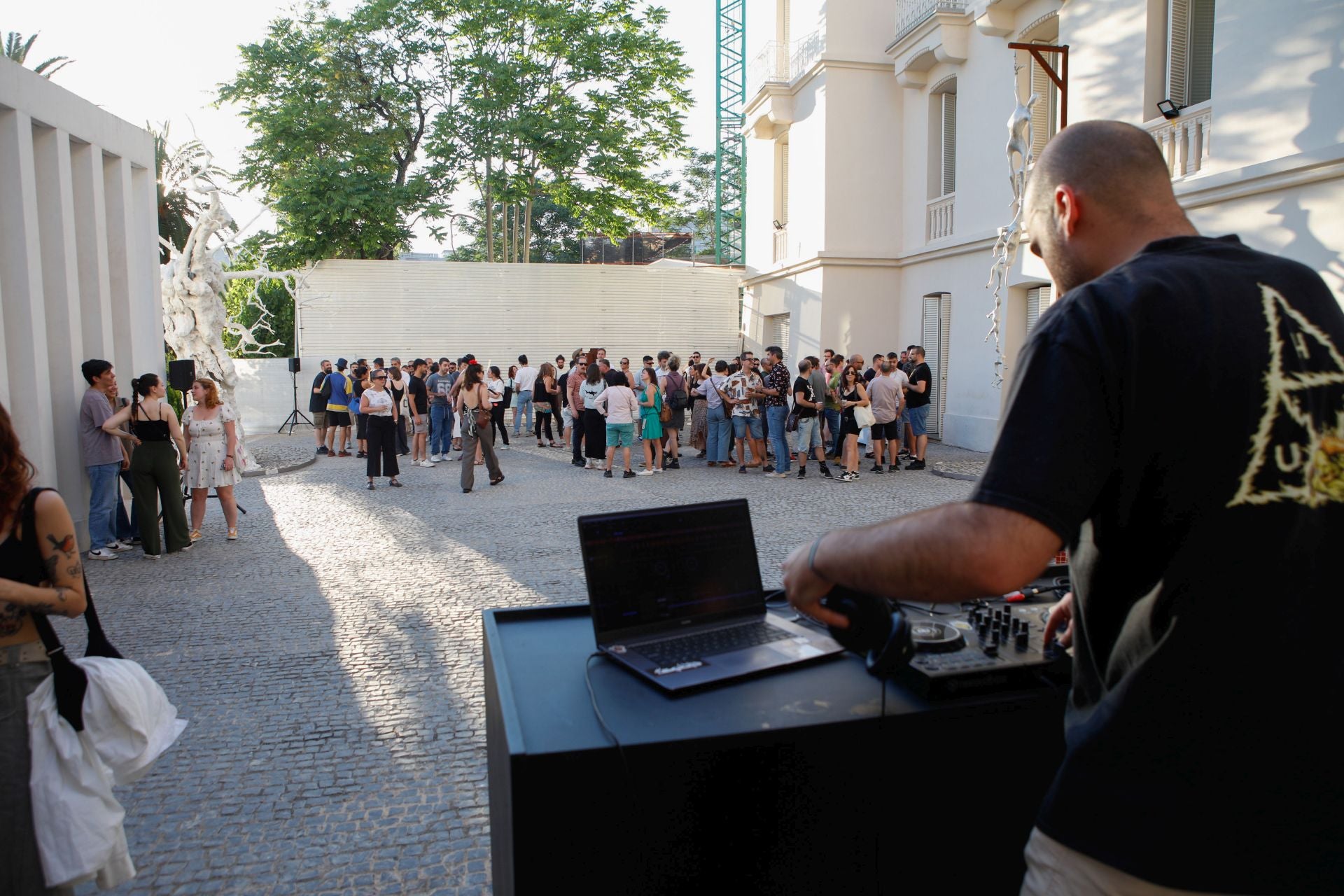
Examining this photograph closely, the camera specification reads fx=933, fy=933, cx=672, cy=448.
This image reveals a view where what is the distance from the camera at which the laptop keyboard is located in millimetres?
2221

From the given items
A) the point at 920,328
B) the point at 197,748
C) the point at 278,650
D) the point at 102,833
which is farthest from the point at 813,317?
the point at 102,833

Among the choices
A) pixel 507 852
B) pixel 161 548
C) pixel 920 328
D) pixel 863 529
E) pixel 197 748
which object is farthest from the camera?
pixel 920 328

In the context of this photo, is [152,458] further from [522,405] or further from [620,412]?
[522,405]

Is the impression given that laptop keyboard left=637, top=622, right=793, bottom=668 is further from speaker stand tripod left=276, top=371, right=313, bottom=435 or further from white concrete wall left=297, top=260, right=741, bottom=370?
white concrete wall left=297, top=260, right=741, bottom=370

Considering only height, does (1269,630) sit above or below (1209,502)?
below

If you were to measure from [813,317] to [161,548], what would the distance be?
16020 mm

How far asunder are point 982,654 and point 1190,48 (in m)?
13.8

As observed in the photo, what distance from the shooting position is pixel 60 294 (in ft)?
29.1

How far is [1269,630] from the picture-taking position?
1313 millimetres

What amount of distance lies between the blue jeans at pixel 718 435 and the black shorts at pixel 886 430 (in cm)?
239

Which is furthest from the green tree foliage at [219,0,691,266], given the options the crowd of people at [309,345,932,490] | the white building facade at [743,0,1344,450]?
the crowd of people at [309,345,932,490]

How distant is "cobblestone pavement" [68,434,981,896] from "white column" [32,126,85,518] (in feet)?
4.02

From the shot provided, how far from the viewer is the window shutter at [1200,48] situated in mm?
12656

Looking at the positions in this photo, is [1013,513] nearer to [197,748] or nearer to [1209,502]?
[1209,502]
